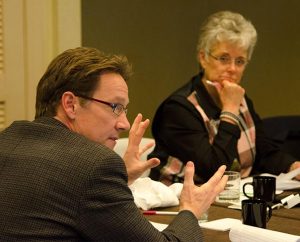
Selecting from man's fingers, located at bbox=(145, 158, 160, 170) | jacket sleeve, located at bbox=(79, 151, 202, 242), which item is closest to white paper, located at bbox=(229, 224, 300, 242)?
jacket sleeve, located at bbox=(79, 151, 202, 242)

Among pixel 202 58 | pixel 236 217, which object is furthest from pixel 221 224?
pixel 202 58

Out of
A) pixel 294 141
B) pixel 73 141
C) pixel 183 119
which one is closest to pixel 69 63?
pixel 73 141

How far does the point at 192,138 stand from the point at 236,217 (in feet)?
2.23

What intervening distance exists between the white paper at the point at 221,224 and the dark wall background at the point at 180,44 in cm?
210

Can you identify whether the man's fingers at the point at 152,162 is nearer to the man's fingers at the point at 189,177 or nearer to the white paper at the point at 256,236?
the man's fingers at the point at 189,177

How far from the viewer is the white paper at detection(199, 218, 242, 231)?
5.20 feet

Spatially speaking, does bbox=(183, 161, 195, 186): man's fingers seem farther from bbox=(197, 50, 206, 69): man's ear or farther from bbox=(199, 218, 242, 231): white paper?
bbox=(197, 50, 206, 69): man's ear

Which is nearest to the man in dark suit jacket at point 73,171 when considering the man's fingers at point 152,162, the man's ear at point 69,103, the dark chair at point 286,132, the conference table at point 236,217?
the man's ear at point 69,103

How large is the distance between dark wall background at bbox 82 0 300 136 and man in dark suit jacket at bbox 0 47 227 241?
215cm

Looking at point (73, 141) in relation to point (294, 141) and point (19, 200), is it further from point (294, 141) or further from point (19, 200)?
point (294, 141)

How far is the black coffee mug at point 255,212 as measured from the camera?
1.52 m

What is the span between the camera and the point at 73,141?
1.25 meters

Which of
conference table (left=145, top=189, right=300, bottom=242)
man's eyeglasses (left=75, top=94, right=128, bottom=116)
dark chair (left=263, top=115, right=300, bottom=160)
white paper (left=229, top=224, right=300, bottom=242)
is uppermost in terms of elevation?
man's eyeglasses (left=75, top=94, right=128, bottom=116)

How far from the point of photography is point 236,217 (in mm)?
1726
